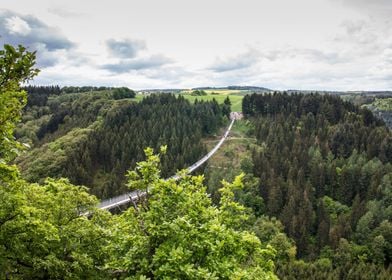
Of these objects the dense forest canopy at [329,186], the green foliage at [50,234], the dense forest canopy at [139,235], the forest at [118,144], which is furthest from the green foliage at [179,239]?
the forest at [118,144]

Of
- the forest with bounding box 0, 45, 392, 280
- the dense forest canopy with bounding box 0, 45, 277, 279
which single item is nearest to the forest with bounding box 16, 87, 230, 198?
the forest with bounding box 0, 45, 392, 280

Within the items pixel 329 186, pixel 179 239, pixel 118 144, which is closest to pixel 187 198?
pixel 179 239

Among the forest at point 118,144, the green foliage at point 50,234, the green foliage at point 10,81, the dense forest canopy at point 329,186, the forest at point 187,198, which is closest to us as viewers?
the green foliage at point 10,81

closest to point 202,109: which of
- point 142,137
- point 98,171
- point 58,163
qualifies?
point 142,137

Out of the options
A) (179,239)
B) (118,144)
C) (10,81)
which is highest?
(10,81)

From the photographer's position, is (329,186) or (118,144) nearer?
(329,186)

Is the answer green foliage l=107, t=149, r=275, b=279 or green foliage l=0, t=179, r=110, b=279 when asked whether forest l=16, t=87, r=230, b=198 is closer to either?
green foliage l=0, t=179, r=110, b=279

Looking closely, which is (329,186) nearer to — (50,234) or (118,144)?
(118,144)

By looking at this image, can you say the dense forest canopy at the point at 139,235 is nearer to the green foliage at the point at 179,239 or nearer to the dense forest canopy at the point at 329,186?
the green foliage at the point at 179,239

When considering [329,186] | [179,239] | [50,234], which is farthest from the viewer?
[329,186]
